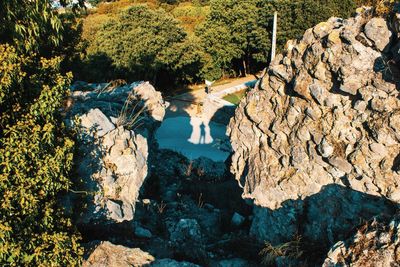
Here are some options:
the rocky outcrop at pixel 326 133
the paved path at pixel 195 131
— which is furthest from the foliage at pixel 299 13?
the rocky outcrop at pixel 326 133

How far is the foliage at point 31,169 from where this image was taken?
271 inches

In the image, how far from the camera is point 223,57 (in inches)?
1427

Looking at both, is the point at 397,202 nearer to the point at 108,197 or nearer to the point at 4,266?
the point at 108,197

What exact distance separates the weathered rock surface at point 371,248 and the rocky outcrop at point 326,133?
281cm

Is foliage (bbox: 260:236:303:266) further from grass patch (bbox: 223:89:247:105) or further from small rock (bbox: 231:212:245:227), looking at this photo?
grass patch (bbox: 223:89:247:105)

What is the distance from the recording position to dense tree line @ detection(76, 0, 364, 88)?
29828 mm

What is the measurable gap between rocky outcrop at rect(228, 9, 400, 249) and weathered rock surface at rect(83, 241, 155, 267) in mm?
3429

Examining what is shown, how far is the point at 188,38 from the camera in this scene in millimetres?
33562

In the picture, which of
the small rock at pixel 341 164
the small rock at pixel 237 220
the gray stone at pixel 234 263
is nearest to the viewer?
the small rock at pixel 341 164

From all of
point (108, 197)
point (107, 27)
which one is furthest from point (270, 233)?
point (107, 27)

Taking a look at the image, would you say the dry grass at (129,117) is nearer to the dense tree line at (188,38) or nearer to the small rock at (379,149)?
the small rock at (379,149)

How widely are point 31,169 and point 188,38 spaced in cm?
2767

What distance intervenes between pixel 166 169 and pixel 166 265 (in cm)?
761

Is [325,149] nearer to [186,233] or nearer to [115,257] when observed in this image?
[186,233]
